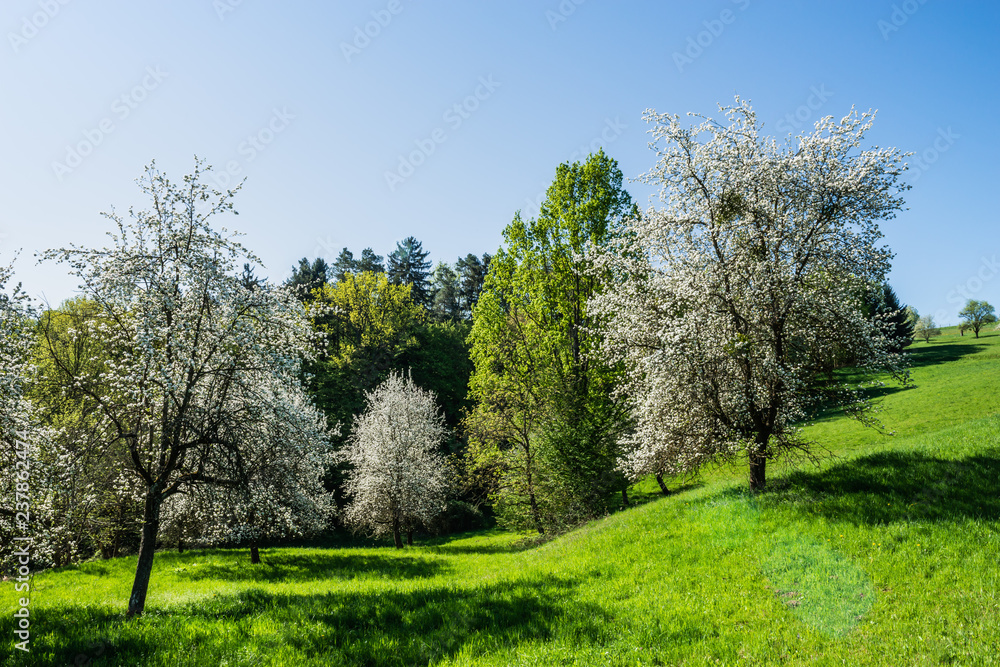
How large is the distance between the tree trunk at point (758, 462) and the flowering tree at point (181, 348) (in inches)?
501

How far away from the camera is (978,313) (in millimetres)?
92438

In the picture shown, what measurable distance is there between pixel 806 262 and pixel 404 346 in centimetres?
4533

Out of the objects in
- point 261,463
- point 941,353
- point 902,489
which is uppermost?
point 261,463

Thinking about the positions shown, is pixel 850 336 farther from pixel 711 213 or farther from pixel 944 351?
pixel 944 351

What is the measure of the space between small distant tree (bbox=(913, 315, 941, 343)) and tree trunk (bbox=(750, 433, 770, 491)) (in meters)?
104

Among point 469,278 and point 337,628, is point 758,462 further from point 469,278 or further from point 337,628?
point 469,278

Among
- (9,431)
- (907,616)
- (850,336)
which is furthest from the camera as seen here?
(850,336)

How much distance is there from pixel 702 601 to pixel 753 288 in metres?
7.81

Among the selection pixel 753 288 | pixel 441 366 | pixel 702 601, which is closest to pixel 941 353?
pixel 441 366

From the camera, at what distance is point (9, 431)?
32.3 ft

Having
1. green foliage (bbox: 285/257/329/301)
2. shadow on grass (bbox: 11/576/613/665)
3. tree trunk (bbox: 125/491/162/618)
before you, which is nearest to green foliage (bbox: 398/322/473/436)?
green foliage (bbox: 285/257/329/301)

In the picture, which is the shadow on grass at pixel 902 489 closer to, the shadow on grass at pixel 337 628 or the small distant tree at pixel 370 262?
the shadow on grass at pixel 337 628

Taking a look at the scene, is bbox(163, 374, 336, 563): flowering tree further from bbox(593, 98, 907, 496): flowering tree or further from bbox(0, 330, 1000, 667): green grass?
bbox(593, 98, 907, 496): flowering tree

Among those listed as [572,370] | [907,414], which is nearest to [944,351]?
[907,414]
